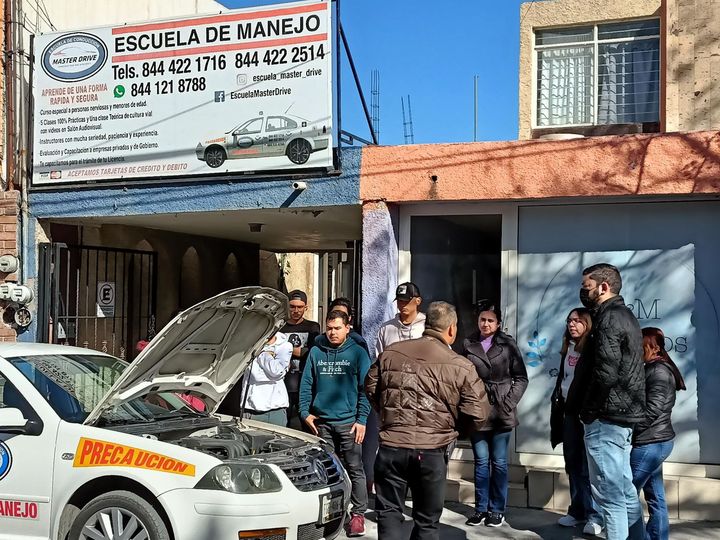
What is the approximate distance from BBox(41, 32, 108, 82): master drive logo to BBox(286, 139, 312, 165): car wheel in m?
2.42

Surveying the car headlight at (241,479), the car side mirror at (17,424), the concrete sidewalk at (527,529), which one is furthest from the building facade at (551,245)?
the car side mirror at (17,424)

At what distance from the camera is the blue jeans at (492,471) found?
6.82m

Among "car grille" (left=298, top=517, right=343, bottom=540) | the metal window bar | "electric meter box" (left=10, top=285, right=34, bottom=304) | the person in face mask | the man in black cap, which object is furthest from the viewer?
the metal window bar

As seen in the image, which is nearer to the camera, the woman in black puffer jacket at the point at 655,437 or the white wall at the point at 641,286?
the woman in black puffer jacket at the point at 655,437

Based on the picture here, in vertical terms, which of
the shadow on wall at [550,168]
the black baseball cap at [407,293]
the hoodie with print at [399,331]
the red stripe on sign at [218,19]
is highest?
the red stripe on sign at [218,19]

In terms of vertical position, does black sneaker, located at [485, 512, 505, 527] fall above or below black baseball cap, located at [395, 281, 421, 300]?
below

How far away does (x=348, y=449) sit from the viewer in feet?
21.1

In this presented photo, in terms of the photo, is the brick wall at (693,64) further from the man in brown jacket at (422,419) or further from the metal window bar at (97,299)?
the man in brown jacket at (422,419)

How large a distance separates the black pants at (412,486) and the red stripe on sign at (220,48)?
4742mm

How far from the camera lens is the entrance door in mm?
8180

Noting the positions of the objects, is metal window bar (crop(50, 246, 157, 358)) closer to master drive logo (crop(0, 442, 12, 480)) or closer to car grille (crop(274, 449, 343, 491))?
master drive logo (crop(0, 442, 12, 480))

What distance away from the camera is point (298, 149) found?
832 centimetres

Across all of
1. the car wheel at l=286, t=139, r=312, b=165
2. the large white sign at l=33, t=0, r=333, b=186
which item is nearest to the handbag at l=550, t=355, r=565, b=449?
the large white sign at l=33, t=0, r=333, b=186

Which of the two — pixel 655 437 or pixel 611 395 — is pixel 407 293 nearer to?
pixel 611 395
